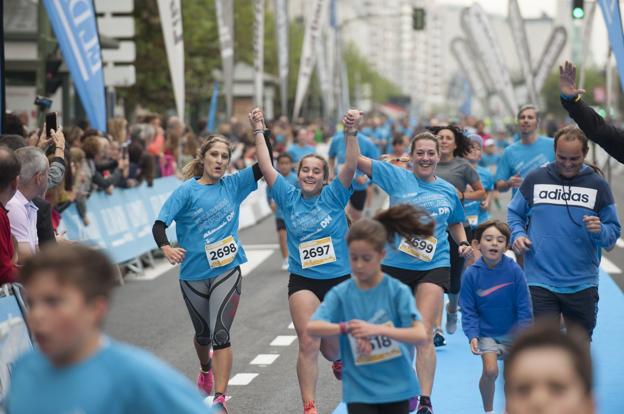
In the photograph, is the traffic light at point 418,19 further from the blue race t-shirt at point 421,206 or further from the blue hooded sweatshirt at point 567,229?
the blue hooded sweatshirt at point 567,229

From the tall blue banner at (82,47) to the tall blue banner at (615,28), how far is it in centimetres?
626

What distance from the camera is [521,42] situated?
3800 cm

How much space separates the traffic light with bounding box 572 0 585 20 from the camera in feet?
63.5

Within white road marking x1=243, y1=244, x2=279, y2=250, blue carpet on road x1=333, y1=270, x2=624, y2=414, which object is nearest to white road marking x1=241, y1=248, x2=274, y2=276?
white road marking x1=243, y1=244, x2=279, y2=250

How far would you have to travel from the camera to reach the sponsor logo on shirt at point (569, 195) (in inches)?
317

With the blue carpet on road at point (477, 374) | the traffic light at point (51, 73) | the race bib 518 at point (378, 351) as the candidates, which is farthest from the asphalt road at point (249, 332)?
the traffic light at point (51, 73)

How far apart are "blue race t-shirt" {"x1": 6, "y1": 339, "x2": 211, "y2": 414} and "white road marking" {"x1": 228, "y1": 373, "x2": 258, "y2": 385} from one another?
6.49 m

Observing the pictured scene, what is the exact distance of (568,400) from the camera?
3.13m

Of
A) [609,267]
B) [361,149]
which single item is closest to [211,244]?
[361,149]

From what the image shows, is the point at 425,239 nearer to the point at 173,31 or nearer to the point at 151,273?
the point at 151,273

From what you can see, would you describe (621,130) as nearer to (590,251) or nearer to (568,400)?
(590,251)

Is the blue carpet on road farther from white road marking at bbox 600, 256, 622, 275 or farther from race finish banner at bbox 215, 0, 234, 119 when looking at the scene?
race finish banner at bbox 215, 0, 234, 119

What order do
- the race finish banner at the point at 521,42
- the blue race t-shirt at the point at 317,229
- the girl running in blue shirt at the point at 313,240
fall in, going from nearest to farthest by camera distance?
the girl running in blue shirt at the point at 313,240 < the blue race t-shirt at the point at 317,229 < the race finish banner at the point at 521,42

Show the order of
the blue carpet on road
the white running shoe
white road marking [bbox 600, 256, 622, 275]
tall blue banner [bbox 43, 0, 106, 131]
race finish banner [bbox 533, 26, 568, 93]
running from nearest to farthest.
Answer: the blue carpet on road, the white running shoe, tall blue banner [bbox 43, 0, 106, 131], white road marking [bbox 600, 256, 622, 275], race finish banner [bbox 533, 26, 568, 93]
